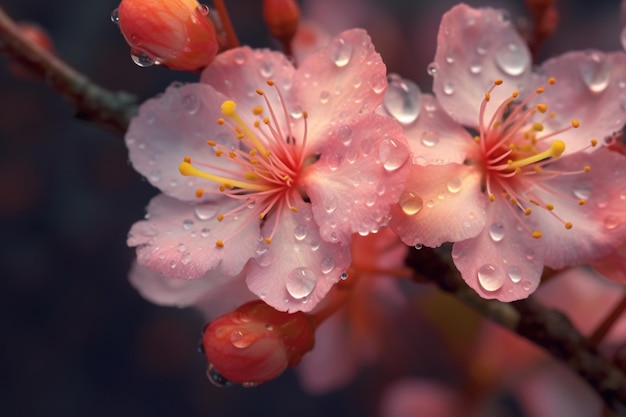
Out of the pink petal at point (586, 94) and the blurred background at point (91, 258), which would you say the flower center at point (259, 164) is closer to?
the pink petal at point (586, 94)

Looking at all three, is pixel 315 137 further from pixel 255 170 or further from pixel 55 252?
pixel 55 252

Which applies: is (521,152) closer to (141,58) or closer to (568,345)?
(568,345)

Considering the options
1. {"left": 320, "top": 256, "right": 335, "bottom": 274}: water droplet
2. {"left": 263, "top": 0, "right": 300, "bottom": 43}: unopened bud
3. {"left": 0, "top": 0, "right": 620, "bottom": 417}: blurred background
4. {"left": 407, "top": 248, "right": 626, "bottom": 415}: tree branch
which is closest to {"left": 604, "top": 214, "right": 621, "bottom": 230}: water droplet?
{"left": 407, "top": 248, "right": 626, "bottom": 415}: tree branch

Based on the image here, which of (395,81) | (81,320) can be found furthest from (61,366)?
(395,81)

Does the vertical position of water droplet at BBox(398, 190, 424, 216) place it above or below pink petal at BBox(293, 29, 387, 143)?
below

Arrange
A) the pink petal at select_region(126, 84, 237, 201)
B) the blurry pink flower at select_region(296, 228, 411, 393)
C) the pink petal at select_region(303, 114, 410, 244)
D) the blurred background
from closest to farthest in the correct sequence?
the pink petal at select_region(303, 114, 410, 244) → the pink petal at select_region(126, 84, 237, 201) → the blurry pink flower at select_region(296, 228, 411, 393) → the blurred background

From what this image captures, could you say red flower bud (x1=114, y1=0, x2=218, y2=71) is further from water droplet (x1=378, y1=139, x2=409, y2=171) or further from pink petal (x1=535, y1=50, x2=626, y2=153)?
pink petal (x1=535, y1=50, x2=626, y2=153)
